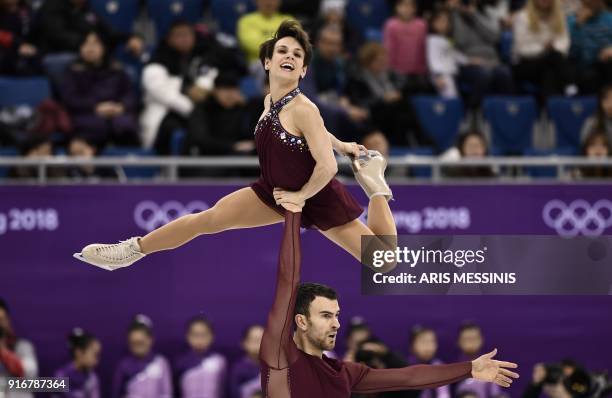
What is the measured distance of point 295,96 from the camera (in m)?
6.54

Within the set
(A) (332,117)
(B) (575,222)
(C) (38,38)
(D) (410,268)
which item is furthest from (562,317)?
(C) (38,38)

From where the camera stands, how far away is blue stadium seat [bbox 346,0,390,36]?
1362 cm

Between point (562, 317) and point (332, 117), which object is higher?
point (332, 117)

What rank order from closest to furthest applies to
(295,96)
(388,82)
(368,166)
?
(295,96)
(368,166)
(388,82)

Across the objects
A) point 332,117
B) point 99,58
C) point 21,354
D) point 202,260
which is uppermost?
point 99,58

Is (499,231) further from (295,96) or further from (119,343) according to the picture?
(295,96)

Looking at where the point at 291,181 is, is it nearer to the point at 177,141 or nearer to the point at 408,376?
the point at 408,376

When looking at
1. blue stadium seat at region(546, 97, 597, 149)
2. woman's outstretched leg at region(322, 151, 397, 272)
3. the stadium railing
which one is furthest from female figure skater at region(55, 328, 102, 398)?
blue stadium seat at region(546, 97, 597, 149)

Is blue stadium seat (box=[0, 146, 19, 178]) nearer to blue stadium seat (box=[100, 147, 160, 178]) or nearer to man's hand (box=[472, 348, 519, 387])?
blue stadium seat (box=[100, 147, 160, 178])

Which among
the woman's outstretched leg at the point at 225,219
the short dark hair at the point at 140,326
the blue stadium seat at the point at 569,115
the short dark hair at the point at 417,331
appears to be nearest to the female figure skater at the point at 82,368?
the short dark hair at the point at 140,326

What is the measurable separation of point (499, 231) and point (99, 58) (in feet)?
13.5

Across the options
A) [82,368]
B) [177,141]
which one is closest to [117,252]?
[82,368]

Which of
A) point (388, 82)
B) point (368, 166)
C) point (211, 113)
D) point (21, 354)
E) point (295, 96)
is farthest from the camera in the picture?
point (388, 82)

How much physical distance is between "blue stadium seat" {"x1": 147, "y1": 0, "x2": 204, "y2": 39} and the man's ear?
7.15m
